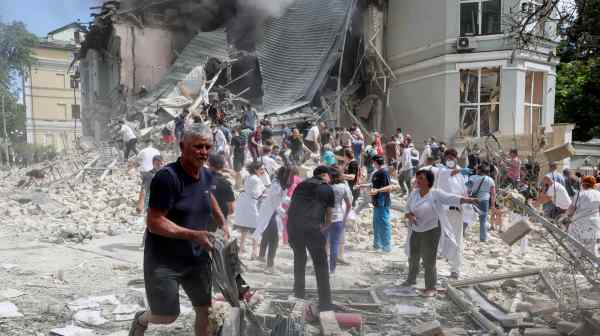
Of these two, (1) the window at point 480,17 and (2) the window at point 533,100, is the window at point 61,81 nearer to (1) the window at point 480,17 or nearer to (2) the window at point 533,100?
(1) the window at point 480,17

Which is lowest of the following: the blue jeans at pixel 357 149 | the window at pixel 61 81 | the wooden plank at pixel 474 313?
the wooden plank at pixel 474 313

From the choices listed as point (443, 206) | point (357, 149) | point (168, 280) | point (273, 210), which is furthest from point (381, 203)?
point (357, 149)

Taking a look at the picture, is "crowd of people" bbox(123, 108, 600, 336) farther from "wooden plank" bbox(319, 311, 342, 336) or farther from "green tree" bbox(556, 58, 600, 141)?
"green tree" bbox(556, 58, 600, 141)

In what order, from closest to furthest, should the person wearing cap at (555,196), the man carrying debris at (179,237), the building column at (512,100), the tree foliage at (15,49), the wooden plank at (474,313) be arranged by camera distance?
the man carrying debris at (179,237), the wooden plank at (474,313), the person wearing cap at (555,196), the building column at (512,100), the tree foliage at (15,49)

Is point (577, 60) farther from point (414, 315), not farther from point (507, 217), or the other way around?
point (507, 217)

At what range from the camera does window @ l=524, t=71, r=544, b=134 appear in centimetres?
1823

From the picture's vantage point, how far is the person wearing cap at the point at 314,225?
489 centimetres

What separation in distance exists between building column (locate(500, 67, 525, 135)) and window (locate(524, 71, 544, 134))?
822 millimetres

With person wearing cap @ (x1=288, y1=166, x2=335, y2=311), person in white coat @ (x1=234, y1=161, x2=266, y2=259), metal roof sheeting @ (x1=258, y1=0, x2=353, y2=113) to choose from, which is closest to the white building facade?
metal roof sheeting @ (x1=258, y1=0, x2=353, y2=113)

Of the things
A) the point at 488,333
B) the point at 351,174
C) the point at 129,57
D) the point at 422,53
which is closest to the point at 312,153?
the point at 351,174

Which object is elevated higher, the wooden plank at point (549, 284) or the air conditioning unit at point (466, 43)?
the air conditioning unit at point (466, 43)

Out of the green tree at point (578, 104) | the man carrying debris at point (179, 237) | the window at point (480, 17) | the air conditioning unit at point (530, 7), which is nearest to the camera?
the man carrying debris at point (179, 237)

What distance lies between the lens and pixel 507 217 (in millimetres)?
10180

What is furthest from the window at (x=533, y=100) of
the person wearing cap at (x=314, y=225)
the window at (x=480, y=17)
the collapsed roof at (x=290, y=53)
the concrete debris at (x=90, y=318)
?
the concrete debris at (x=90, y=318)
